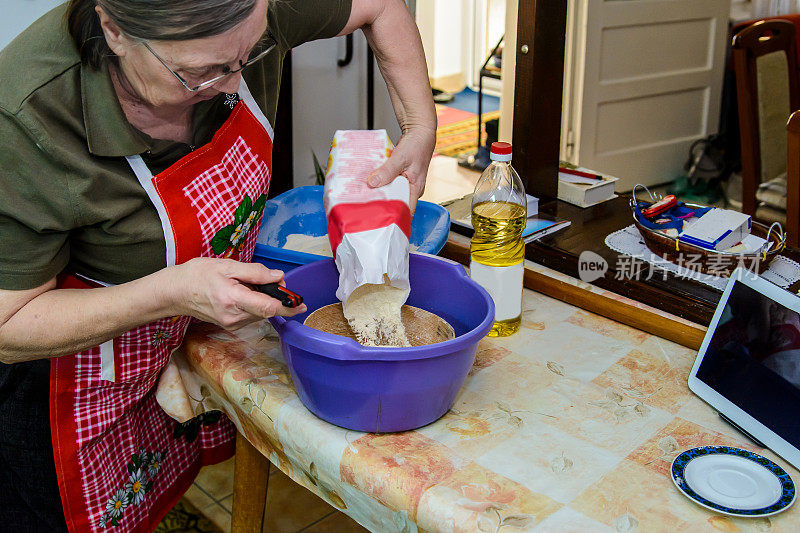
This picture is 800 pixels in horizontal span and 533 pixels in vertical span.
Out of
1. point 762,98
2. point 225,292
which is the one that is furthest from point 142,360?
point 762,98

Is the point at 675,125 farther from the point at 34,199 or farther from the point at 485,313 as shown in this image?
the point at 34,199

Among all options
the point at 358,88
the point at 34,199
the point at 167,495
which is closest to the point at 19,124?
the point at 34,199

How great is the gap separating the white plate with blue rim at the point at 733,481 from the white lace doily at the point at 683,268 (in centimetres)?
43

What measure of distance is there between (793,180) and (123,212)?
1927 mm

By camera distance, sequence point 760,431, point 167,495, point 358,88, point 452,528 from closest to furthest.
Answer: point 452,528, point 760,431, point 167,495, point 358,88

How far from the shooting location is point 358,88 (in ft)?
11.2

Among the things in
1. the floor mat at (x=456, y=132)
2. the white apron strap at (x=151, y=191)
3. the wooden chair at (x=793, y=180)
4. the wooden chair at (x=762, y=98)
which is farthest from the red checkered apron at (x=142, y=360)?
the floor mat at (x=456, y=132)

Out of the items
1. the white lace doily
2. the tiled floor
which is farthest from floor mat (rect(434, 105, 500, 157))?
the white lace doily

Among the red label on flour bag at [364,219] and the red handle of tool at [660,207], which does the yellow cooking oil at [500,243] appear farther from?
the red handle of tool at [660,207]

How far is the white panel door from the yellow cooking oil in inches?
104

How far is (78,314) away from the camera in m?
0.99

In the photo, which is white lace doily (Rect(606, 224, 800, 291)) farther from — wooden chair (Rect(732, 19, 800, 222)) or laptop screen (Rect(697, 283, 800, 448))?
Result: wooden chair (Rect(732, 19, 800, 222))

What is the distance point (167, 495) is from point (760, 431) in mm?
999

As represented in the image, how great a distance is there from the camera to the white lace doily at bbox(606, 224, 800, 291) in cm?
132
